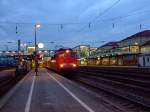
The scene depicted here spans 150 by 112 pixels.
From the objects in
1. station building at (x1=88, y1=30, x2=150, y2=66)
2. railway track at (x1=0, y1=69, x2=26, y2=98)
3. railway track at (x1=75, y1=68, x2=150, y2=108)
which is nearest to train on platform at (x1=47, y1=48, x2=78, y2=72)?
railway track at (x1=75, y1=68, x2=150, y2=108)

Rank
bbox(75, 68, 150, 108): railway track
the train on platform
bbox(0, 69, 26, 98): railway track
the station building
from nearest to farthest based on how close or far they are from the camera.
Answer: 1. bbox(75, 68, 150, 108): railway track
2. bbox(0, 69, 26, 98): railway track
3. the train on platform
4. the station building

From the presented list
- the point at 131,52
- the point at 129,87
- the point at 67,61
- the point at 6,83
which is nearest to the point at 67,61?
the point at 67,61

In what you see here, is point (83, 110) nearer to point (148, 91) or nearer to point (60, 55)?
point (148, 91)

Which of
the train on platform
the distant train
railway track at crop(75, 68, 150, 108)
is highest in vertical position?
the distant train

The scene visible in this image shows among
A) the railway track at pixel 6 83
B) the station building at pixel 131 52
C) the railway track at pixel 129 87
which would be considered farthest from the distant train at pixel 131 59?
the railway track at pixel 6 83

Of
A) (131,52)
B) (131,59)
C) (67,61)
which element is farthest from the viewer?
(131,52)

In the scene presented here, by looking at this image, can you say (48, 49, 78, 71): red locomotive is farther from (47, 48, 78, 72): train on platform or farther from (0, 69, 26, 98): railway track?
(0, 69, 26, 98): railway track

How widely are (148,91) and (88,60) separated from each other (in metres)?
159

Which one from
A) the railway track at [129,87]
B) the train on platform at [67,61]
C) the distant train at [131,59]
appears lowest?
the railway track at [129,87]

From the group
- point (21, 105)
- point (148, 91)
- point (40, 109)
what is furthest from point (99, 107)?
point (148, 91)

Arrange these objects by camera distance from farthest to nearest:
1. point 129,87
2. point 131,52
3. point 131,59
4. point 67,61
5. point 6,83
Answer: point 131,52
point 131,59
point 67,61
point 129,87
point 6,83

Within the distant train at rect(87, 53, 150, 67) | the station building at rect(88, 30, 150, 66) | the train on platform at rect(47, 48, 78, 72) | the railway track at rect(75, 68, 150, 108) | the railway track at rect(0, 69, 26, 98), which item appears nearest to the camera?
the railway track at rect(75, 68, 150, 108)

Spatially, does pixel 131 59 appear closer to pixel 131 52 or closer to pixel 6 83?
pixel 131 52

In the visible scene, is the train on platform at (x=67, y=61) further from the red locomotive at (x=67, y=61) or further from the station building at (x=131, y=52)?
the station building at (x=131, y=52)
